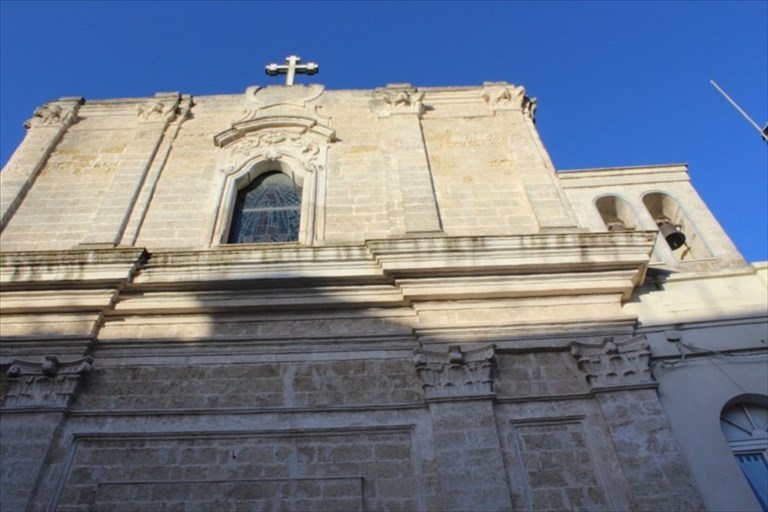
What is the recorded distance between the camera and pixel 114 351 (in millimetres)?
7000

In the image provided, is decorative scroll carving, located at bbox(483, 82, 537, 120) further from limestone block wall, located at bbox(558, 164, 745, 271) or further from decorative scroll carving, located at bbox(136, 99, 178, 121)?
decorative scroll carving, located at bbox(136, 99, 178, 121)

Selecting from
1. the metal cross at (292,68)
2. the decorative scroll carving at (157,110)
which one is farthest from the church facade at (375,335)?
the metal cross at (292,68)

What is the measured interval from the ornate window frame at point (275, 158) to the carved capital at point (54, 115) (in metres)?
2.66

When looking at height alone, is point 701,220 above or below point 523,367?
above

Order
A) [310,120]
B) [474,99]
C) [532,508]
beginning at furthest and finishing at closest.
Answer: [474,99] < [310,120] < [532,508]

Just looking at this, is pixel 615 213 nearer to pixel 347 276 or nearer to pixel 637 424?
pixel 637 424

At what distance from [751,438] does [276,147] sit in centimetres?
733

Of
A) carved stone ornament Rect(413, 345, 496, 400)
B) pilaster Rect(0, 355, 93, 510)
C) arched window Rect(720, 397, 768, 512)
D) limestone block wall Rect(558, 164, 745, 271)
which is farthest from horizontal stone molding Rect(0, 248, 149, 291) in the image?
arched window Rect(720, 397, 768, 512)

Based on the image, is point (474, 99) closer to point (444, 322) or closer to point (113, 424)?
point (444, 322)

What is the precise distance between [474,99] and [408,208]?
3478 millimetres

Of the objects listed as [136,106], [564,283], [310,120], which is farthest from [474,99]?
[136,106]

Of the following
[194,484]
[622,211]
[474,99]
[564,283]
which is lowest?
[194,484]

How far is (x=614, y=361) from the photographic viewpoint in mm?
6539

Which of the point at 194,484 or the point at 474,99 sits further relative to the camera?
the point at 474,99
